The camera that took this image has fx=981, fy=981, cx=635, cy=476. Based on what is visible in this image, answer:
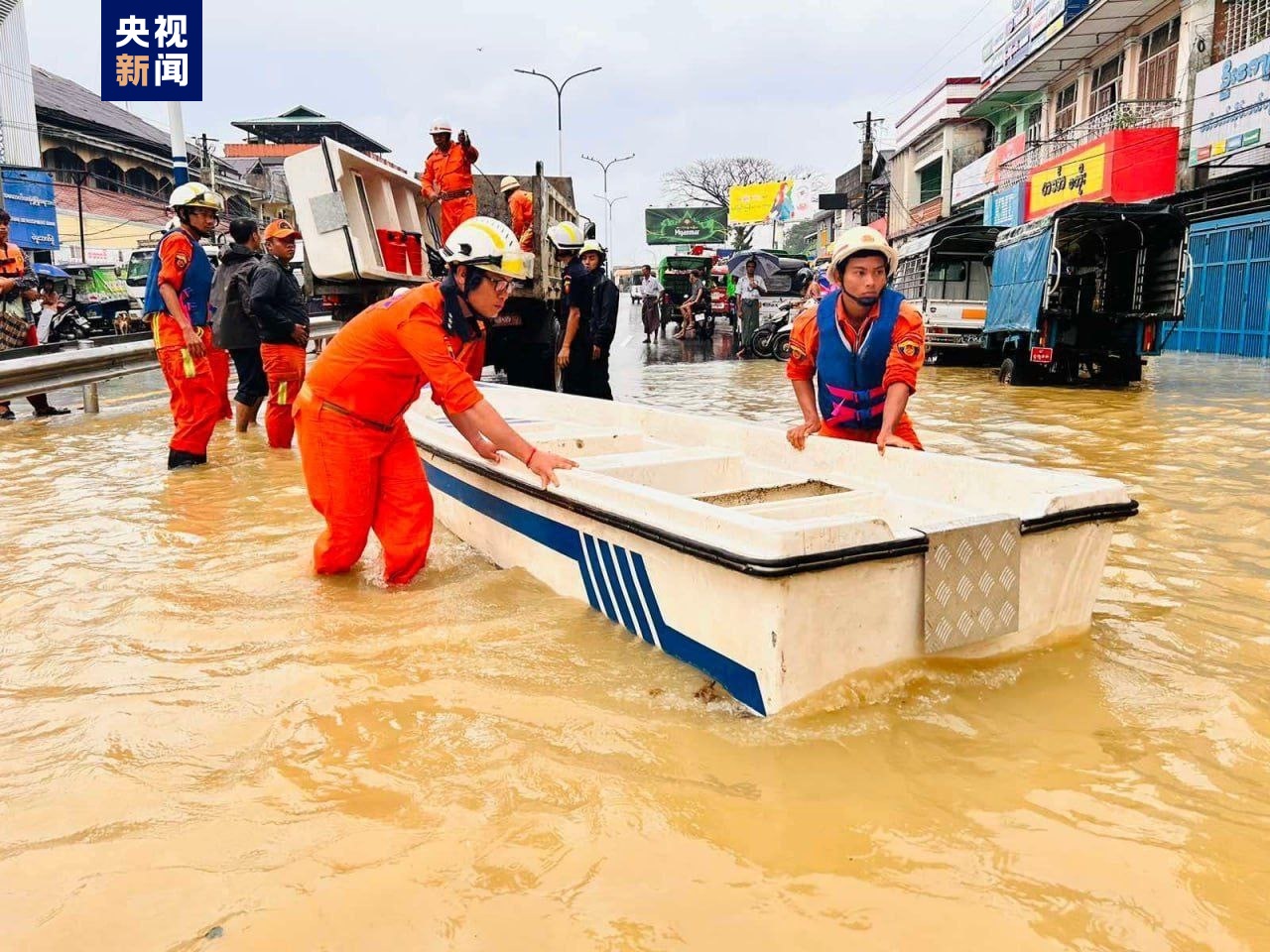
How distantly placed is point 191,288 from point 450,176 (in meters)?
A: 3.25

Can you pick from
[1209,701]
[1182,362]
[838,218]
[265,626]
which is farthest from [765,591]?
[838,218]

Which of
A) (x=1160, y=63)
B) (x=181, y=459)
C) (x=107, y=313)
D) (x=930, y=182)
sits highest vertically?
(x=930, y=182)

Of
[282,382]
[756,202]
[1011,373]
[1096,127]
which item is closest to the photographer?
[282,382]

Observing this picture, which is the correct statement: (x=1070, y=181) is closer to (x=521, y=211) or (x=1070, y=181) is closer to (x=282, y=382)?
(x=521, y=211)

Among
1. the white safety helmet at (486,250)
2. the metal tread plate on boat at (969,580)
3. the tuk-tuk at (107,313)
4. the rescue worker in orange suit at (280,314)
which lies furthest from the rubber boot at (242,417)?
the tuk-tuk at (107,313)

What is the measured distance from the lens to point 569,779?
8.42 ft

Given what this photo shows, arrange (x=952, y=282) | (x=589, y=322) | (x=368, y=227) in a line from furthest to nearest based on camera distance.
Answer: (x=952, y=282)
(x=368, y=227)
(x=589, y=322)

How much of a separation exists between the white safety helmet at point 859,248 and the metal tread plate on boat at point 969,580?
5.09ft

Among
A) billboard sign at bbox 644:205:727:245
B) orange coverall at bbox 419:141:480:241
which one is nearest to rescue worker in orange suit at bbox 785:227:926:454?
orange coverall at bbox 419:141:480:241

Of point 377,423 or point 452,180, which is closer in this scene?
point 377,423

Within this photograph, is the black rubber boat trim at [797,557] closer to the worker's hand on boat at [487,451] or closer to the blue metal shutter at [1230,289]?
the worker's hand on boat at [487,451]

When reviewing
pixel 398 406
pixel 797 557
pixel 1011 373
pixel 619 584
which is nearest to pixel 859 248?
pixel 619 584

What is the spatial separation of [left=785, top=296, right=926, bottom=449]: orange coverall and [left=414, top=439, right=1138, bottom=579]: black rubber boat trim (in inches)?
38.3

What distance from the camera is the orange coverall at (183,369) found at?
650 centimetres
